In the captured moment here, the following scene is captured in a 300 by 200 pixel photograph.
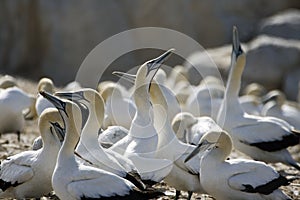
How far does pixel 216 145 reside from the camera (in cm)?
751

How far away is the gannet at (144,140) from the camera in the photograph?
7668 millimetres

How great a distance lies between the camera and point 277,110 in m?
13.7

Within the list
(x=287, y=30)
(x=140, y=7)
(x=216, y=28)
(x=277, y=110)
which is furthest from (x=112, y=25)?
(x=277, y=110)

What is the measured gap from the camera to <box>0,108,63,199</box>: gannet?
7.43 m

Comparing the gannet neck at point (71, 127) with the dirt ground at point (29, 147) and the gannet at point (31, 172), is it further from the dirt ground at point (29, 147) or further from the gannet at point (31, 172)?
the dirt ground at point (29, 147)

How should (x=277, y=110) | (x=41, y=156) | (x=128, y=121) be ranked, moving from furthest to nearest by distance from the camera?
(x=277, y=110), (x=128, y=121), (x=41, y=156)

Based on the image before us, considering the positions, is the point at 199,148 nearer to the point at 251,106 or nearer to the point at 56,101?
the point at 56,101

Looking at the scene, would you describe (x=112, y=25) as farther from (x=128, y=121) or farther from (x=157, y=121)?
(x=157, y=121)

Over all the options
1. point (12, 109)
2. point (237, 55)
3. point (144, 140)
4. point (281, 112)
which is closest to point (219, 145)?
point (144, 140)

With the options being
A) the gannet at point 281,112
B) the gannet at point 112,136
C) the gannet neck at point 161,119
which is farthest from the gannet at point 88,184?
the gannet at point 281,112

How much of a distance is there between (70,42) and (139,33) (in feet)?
7.34

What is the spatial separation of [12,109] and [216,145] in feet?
16.0

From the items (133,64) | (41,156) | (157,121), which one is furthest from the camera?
(133,64)

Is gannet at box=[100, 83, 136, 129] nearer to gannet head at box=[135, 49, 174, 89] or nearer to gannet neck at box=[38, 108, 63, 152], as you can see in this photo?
gannet head at box=[135, 49, 174, 89]
